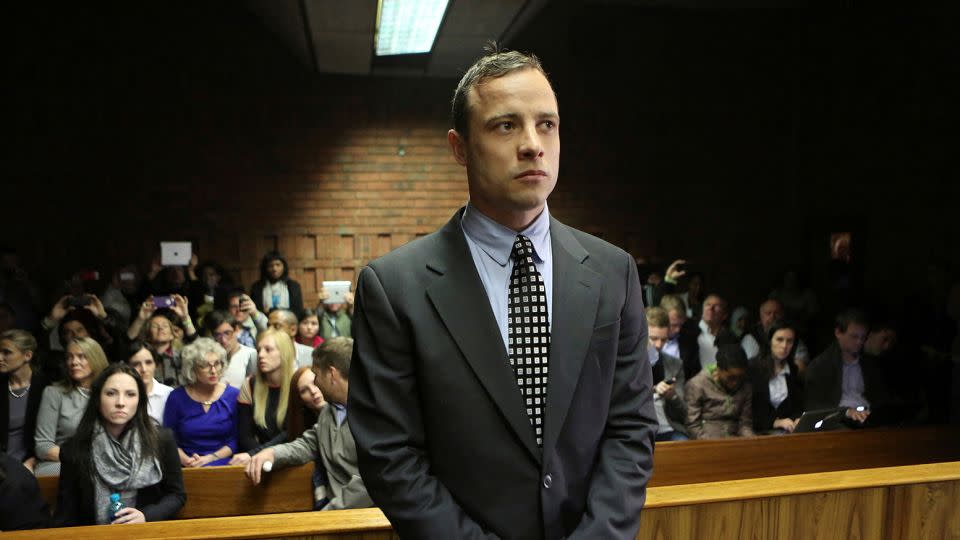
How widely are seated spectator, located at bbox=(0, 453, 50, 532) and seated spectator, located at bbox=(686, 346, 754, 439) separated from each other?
9.22 ft

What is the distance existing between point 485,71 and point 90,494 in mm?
2132

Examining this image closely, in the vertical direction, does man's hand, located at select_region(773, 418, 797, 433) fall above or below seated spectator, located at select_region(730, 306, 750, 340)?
below

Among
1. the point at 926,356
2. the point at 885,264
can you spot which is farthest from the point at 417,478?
the point at 885,264

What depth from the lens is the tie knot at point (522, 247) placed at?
1107 mm

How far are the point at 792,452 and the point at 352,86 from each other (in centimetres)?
564

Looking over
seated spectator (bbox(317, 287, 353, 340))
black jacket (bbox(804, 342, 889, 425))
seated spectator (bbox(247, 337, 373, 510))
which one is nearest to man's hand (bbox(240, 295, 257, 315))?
seated spectator (bbox(317, 287, 353, 340))

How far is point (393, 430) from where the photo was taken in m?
1.04

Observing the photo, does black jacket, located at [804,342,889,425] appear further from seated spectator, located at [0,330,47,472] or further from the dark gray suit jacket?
seated spectator, located at [0,330,47,472]

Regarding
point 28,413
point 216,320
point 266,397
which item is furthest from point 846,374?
point 28,413

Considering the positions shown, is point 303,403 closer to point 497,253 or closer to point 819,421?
point 497,253

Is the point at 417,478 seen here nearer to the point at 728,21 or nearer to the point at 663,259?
the point at 663,259

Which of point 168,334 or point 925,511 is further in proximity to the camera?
point 168,334

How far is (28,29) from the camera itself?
21.9 ft

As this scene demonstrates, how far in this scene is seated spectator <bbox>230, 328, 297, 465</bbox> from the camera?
3354 millimetres
